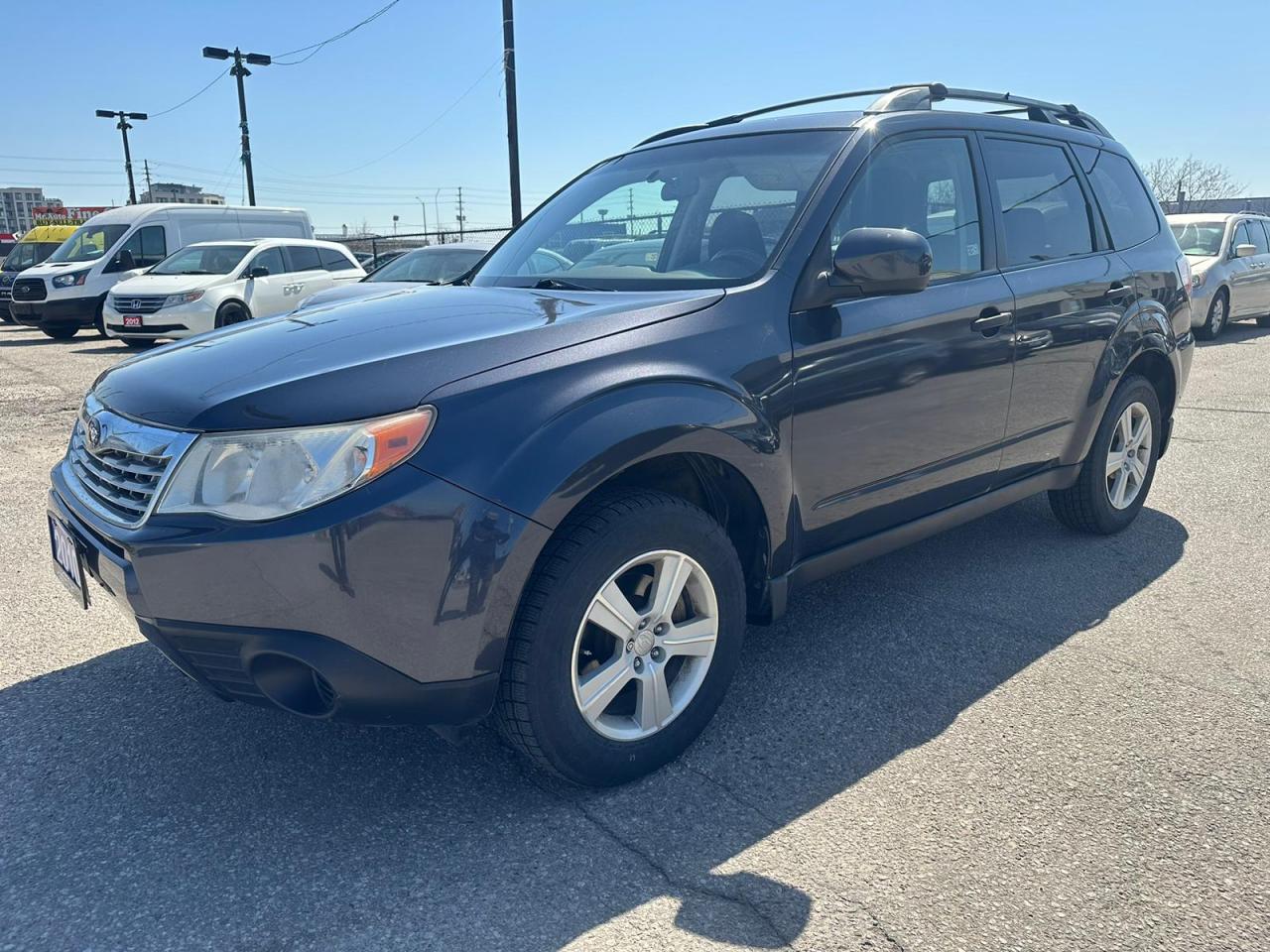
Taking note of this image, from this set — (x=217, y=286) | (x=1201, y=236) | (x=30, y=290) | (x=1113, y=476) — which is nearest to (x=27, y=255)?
(x=30, y=290)

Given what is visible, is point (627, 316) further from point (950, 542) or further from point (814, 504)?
Result: point (950, 542)

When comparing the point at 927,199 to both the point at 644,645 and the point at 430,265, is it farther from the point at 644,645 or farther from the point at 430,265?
the point at 430,265

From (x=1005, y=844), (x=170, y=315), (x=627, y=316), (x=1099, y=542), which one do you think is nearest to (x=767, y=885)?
(x=1005, y=844)

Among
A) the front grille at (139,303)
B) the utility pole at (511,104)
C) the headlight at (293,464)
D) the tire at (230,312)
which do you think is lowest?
the tire at (230,312)

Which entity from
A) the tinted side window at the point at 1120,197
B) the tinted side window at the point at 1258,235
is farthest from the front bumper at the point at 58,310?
the tinted side window at the point at 1258,235

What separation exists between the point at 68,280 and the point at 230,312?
4111 millimetres

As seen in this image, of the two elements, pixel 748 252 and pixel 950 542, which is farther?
pixel 950 542

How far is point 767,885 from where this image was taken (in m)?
2.25

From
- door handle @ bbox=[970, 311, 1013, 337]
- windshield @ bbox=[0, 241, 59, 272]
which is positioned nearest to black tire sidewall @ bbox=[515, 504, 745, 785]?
door handle @ bbox=[970, 311, 1013, 337]

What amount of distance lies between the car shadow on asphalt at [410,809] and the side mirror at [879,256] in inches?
51.2

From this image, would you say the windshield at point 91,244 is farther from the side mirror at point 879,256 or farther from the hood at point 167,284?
the side mirror at point 879,256

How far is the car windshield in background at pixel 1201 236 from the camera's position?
1350cm

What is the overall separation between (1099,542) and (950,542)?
2.24 ft

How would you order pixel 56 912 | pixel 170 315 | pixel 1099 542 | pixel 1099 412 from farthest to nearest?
1. pixel 170 315
2. pixel 1099 542
3. pixel 1099 412
4. pixel 56 912
